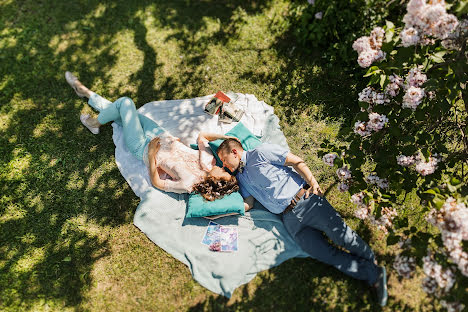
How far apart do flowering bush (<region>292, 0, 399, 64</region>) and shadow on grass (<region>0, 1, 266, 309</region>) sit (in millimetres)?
1598

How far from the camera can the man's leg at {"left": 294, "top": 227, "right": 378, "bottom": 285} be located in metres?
4.63

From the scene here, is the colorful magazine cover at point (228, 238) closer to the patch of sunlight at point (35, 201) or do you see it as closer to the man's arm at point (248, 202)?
the man's arm at point (248, 202)

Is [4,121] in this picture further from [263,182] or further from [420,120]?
[420,120]

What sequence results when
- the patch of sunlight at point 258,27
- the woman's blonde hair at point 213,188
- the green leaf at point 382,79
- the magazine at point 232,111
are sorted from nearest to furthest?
the green leaf at point 382,79 → the woman's blonde hair at point 213,188 → the magazine at point 232,111 → the patch of sunlight at point 258,27

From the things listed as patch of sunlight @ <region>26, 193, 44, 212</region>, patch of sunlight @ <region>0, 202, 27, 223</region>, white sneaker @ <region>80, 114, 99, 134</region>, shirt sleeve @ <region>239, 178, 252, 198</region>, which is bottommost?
patch of sunlight @ <region>0, 202, 27, 223</region>

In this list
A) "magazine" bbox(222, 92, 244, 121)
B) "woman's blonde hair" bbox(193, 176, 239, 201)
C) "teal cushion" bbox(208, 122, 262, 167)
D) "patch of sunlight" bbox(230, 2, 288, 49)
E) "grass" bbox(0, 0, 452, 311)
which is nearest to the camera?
"grass" bbox(0, 0, 452, 311)

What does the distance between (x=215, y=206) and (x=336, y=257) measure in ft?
6.37

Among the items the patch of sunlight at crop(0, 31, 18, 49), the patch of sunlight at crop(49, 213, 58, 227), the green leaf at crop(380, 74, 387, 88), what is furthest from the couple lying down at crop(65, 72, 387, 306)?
the patch of sunlight at crop(0, 31, 18, 49)

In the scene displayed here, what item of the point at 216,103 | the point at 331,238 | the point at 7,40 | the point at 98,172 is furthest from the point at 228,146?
the point at 7,40

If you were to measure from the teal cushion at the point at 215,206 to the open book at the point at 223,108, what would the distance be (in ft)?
5.51

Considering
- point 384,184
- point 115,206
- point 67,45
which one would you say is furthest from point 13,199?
point 384,184

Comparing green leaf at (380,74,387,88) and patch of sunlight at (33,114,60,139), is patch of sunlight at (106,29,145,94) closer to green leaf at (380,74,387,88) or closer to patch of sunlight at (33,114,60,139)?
patch of sunlight at (33,114,60,139)

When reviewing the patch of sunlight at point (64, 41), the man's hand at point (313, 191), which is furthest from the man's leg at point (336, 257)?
the patch of sunlight at point (64, 41)

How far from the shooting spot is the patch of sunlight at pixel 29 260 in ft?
16.4
